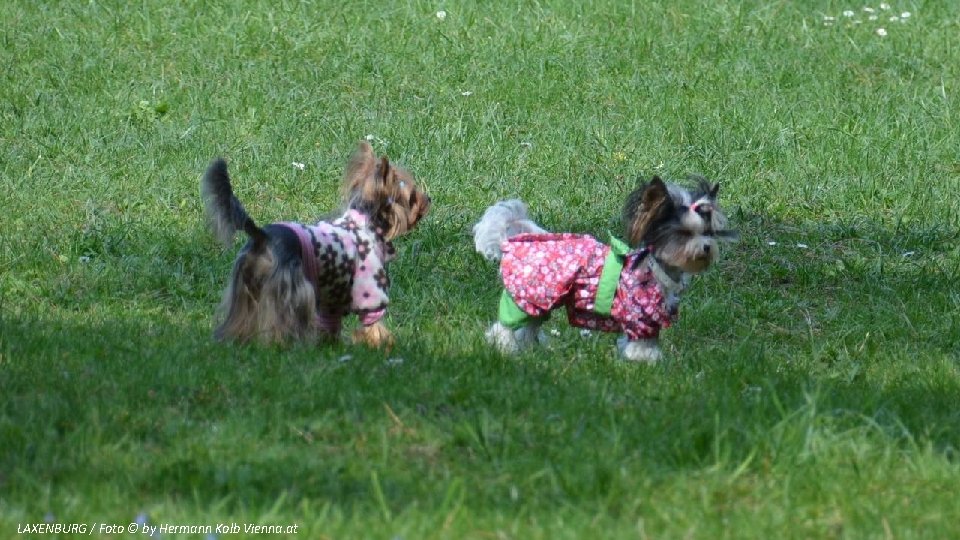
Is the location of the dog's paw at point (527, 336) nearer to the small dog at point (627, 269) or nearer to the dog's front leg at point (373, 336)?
the small dog at point (627, 269)

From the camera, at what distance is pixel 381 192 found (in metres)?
7.30

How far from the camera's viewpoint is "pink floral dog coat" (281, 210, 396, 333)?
6.88 meters

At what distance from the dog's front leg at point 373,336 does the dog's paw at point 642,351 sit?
3.87 ft

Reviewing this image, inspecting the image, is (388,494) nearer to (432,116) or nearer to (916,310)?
(916,310)

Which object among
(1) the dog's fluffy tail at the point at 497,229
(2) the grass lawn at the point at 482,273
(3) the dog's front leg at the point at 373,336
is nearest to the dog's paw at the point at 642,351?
(2) the grass lawn at the point at 482,273

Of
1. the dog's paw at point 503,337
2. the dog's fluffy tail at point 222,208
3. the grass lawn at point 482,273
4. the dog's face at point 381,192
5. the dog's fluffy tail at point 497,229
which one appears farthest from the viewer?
the dog's fluffy tail at point 497,229

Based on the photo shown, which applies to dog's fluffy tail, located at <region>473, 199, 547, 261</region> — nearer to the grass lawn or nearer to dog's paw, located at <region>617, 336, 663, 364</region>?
the grass lawn

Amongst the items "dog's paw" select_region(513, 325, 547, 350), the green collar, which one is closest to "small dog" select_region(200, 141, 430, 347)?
"dog's paw" select_region(513, 325, 547, 350)

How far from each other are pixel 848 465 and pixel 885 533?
547mm

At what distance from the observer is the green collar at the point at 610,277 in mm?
7039

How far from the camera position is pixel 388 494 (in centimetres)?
462

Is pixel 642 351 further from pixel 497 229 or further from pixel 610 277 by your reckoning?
pixel 497 229

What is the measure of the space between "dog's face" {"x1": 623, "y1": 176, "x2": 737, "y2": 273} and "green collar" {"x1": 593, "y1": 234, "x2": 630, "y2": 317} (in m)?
0.17

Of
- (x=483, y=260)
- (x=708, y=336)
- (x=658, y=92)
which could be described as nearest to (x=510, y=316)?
(x=708, y=336)
